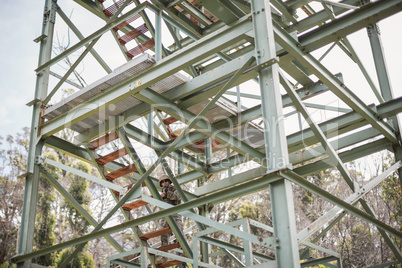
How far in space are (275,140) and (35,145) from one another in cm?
569

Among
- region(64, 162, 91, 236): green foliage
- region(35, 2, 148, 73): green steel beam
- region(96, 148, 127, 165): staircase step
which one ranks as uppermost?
region(64, 162, 91, 236): green foliage

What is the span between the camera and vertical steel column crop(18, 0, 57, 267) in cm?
959

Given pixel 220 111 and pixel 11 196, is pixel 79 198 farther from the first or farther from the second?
pixel 220 111

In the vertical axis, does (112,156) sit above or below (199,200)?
above

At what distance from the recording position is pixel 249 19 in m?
7.57

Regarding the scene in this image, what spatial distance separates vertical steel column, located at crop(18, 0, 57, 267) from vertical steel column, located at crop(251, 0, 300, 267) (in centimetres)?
537

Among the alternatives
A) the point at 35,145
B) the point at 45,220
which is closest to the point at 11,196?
the point at 45,220

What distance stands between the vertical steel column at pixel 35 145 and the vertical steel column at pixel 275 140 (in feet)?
17.6

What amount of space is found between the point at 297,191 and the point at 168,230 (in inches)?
835

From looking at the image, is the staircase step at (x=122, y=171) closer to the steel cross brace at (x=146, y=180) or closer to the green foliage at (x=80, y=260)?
the steel cross brace at (x=146, y=180)

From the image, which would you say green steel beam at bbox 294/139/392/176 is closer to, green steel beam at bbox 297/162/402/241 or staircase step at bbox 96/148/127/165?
green steel beam at bbox 297/162/402/241

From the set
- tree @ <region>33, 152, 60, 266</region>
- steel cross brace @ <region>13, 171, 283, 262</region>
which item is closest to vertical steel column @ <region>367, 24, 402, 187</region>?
steel cross brace @ <region>13, 171, 283, 262</region>

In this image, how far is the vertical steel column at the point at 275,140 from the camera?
6121mm

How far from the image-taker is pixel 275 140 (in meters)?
6.69
